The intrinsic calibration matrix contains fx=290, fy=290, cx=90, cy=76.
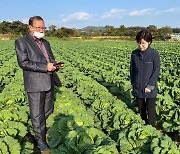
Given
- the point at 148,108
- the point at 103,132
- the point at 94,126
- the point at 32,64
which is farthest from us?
the point at 94,126

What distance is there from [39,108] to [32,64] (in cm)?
75

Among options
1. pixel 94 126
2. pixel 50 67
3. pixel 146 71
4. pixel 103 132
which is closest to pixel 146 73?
pixel 146 71

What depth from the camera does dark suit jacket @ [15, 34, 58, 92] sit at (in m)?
4.17

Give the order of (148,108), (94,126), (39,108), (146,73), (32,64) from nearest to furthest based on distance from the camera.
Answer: (32,64) < (39,108) < (146,73) < (148,108) < (94,126)

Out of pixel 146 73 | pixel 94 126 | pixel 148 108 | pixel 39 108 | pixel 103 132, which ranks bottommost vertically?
pixel 94 126

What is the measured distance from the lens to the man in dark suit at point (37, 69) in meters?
4.17

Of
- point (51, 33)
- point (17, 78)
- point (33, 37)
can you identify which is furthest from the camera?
point (51, 33)

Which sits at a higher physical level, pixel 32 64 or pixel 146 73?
pixel 32 64

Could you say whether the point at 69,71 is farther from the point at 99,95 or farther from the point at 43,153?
the point at 43,153

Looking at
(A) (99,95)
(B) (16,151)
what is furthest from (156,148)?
(A) (99,95)

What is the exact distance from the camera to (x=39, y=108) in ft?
14.8

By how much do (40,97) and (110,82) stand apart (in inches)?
212

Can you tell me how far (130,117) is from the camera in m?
Result: 4.77

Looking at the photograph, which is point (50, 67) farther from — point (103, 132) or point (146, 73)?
point (146, 73)
